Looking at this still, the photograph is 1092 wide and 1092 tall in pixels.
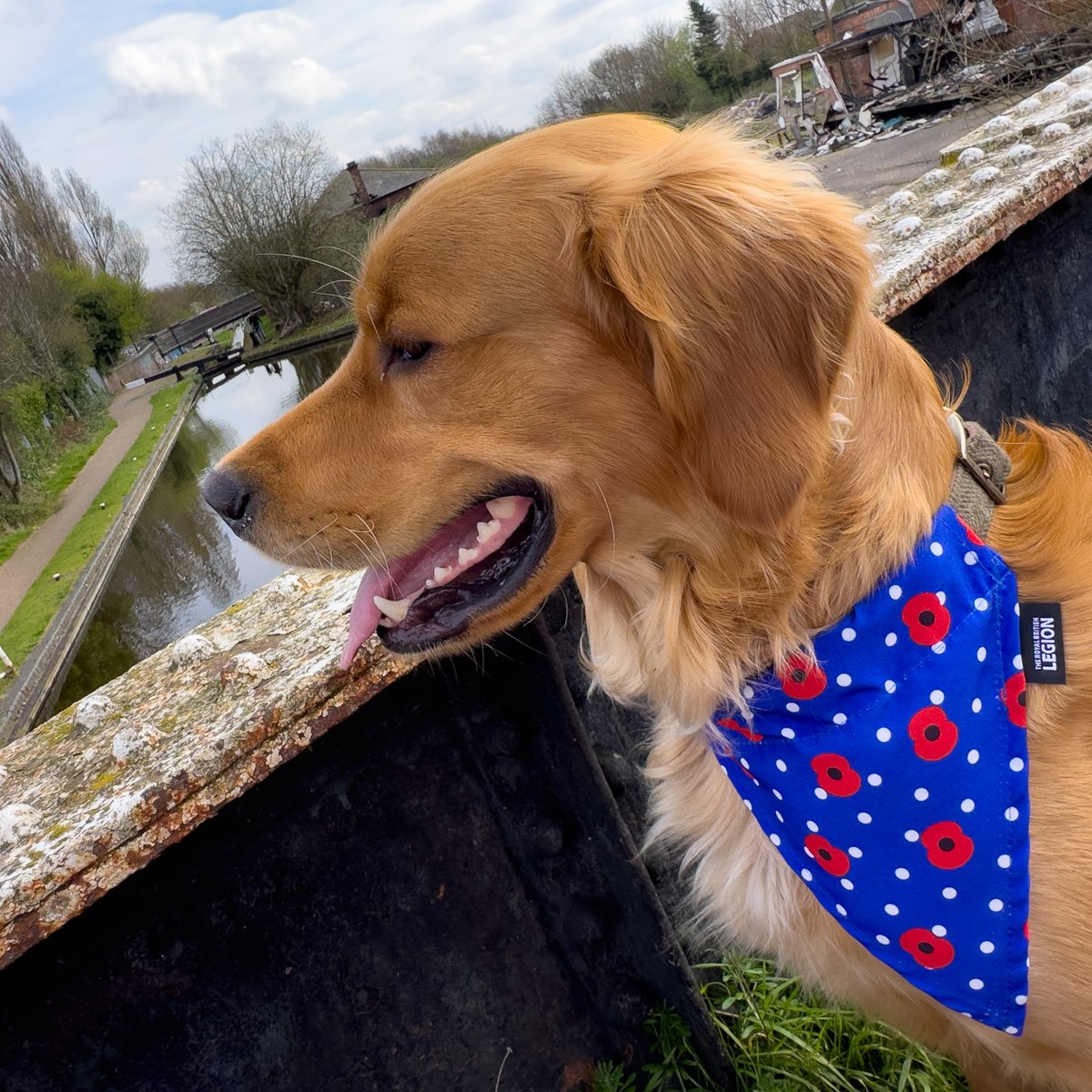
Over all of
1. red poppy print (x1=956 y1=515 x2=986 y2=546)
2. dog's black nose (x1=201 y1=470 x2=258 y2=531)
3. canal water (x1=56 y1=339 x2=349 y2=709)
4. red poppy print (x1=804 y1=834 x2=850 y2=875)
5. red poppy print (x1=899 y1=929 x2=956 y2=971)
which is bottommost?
canal water (x1=56 y1=339 x2=349 y2=709)

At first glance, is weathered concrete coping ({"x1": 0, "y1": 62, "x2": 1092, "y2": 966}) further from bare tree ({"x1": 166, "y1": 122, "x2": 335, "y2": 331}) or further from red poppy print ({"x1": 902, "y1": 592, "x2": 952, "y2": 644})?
bare tree ({"x1": 166, "y1": 122, "x2": 335, "y2": 331})

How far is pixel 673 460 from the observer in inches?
67.0

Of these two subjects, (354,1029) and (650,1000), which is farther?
(650,1000)

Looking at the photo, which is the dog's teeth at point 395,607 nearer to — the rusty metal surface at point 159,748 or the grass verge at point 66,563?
the rusty metal surface at point 159,748

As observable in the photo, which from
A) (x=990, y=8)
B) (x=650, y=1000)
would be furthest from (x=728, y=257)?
(x=990, y=8)

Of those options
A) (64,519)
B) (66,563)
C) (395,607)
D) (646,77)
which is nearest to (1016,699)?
(395,607)

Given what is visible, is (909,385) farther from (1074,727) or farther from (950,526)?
(1074,727)

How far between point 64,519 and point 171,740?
28.6m

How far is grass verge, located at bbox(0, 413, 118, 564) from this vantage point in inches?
1010

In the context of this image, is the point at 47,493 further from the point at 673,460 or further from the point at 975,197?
the point at 673,460

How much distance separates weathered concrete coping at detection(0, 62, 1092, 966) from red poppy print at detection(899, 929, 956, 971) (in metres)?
1.14

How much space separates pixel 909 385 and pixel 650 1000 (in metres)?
1.76

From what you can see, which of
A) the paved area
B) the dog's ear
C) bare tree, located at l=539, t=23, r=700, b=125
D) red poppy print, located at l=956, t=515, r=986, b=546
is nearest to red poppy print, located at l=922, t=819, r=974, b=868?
red poppy print, located at l=956, t=515, r=986, b=546

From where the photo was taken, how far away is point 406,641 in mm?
1801
